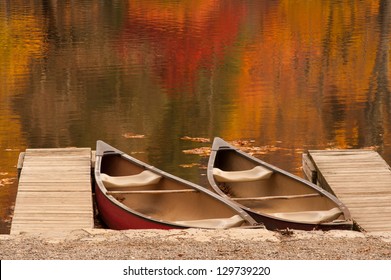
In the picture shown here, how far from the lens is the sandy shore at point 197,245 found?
890 cm

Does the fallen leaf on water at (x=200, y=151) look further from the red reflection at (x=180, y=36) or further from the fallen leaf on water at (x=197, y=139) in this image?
the red reflection at (x=180, y=36)

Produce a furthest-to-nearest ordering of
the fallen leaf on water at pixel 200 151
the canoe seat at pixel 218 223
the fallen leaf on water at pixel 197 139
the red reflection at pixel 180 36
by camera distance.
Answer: the red reflection at pixel 180 36, the fallen leaf on water at pixel 197 139, the fallen leaf on water at pixel 200 151, the canoe seat at pixel 218 223

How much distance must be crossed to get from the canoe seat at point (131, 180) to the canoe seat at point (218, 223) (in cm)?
177

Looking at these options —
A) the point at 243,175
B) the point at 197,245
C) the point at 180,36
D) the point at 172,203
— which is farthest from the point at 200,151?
the point at 180,36

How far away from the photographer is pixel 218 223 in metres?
11.1

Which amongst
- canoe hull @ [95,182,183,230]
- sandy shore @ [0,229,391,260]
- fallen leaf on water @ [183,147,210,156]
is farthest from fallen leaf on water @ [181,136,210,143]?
sandy shore @ [0,229,391,260]

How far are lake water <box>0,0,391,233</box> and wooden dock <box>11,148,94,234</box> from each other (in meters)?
1.03

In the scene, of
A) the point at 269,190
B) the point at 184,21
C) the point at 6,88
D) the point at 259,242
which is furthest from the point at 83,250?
the point at 184,21

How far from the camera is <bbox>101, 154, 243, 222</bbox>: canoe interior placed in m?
11.8

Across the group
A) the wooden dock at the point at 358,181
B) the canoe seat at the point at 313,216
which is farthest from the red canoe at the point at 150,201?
the wooden dock at the point at 358,181

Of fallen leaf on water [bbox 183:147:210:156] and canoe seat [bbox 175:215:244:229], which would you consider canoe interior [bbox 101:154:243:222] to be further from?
fallen leaf on water [bbox 183:147:210:156]

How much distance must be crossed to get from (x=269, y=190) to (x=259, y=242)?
3.76 meters

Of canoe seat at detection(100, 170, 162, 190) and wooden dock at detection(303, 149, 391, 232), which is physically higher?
canoe seat at detection(100, 170, 162, 190)

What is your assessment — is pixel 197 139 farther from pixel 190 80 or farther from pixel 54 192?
pixel 190 80
